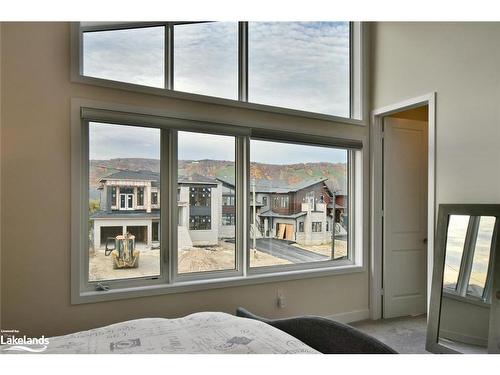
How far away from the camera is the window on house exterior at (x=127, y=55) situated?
8.65 feet

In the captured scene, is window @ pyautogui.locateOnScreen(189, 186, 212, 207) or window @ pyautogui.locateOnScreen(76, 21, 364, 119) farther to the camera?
window @ pyautogui.locateOnScreen(189, 186, 212, 207)

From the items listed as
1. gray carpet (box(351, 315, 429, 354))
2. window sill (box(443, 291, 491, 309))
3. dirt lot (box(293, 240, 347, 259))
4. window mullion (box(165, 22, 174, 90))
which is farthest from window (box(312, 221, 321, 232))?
window mullion (box(165, 22, 174, 90))

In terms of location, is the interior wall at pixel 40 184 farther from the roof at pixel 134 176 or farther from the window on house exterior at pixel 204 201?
the window on house exterior at pixel 204 201

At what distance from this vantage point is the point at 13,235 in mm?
2291

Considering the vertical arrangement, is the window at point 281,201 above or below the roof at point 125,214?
above

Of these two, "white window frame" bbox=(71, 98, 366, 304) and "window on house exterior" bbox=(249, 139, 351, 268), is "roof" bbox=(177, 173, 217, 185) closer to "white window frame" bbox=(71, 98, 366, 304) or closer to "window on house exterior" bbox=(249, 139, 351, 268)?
"white window frame" bbox=(71, 98, 366, 304)

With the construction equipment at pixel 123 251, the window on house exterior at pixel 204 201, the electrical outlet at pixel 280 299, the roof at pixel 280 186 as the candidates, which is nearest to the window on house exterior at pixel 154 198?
the window on house exterior at pixel 204 201

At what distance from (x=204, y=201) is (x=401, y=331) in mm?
2052

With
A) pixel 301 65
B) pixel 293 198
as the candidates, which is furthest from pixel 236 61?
pixel 293 198

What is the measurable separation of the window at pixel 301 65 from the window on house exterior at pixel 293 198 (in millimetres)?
405

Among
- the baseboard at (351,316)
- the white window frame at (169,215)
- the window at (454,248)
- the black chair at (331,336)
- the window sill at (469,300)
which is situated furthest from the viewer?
the baseboard at (351,316)

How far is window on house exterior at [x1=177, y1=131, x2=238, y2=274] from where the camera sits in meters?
2.92

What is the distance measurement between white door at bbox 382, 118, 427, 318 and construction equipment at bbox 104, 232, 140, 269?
2.35 metres

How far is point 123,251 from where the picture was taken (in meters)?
2.71
